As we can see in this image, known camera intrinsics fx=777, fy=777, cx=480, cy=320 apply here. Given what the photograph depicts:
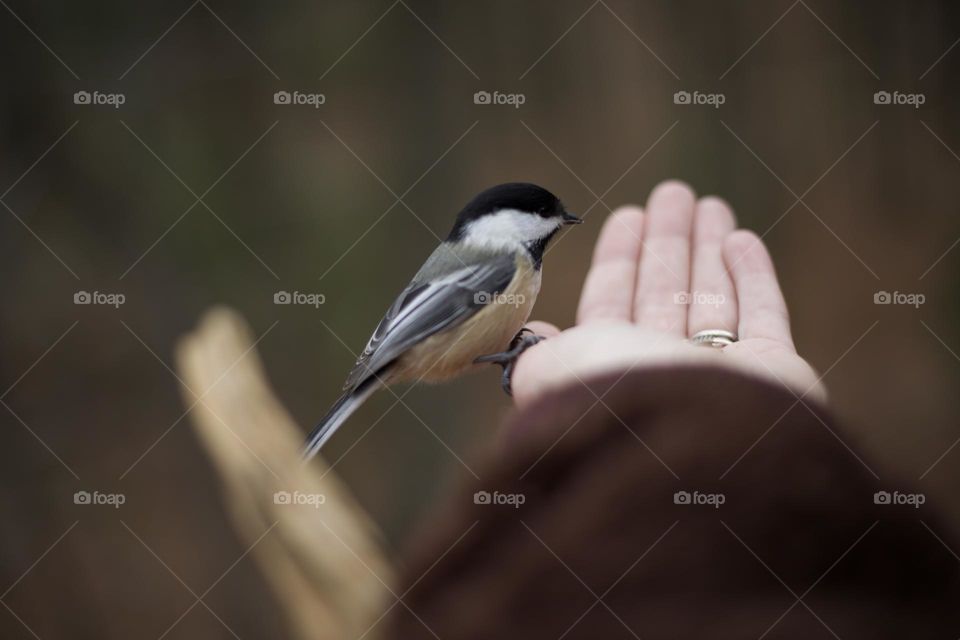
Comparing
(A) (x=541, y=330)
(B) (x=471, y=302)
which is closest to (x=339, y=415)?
(B) (x=471, y=302)

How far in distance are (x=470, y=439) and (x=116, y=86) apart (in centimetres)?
135

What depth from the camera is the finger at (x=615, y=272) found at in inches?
68.9

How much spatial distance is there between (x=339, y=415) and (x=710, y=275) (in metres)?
0.85

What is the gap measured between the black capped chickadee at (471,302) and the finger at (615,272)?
0.22 meters

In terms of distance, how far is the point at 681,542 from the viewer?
478 millimetres

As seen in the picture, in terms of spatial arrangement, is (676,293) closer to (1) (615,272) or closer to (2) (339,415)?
(1) (615,272)

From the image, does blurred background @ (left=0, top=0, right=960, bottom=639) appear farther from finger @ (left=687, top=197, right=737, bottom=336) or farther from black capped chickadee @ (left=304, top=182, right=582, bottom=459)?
black capped chickadee @ (left=304, top=182, right=582, bottom=459)

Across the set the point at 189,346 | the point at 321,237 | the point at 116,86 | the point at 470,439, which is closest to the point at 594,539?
the point at 189,346

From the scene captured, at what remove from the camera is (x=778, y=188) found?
212 centimetres

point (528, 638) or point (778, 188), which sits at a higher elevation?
point (778, 188)

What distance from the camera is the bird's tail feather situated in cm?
139

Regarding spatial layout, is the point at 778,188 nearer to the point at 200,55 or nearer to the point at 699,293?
the point at 699,293

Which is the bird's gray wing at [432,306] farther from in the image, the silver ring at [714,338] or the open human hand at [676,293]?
the silver ring at [714,338]

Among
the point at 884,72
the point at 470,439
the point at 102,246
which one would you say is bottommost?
the point at 470,439
